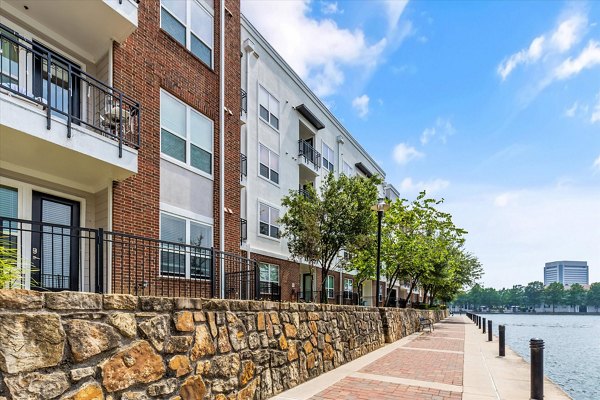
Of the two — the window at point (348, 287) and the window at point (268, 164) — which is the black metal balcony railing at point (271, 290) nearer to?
the window at point (268, 164)

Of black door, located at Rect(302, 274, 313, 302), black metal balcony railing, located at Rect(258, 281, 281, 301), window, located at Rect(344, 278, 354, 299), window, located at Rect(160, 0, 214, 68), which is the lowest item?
window, located at Rect(344, 278, 354, 299)

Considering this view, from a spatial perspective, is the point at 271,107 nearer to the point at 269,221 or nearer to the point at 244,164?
the point at 244,164

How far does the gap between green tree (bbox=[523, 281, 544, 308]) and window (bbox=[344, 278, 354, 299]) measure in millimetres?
132073

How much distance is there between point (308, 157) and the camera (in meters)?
26.3

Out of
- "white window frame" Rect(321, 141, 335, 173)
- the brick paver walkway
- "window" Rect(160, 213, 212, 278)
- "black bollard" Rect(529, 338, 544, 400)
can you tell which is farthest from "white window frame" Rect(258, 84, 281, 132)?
"black bollard" Rect(529, 338, 544, 400)

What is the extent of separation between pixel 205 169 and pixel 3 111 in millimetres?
6085

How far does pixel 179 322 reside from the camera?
5426mm

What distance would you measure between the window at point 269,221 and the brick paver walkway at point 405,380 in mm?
9678

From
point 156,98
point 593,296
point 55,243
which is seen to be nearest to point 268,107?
point 156,98

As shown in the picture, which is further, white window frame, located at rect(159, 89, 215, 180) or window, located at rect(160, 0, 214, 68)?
window, located at rect(160, 0, 214, 68)

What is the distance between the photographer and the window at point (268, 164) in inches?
835

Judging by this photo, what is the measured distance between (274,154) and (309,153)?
15.1ft

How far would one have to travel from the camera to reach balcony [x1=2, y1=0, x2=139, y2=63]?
8.02 m

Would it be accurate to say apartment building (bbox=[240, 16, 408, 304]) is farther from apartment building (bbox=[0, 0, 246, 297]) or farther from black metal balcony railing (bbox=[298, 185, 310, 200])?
apartment building (bbox=[0, 0, 246, 297])
